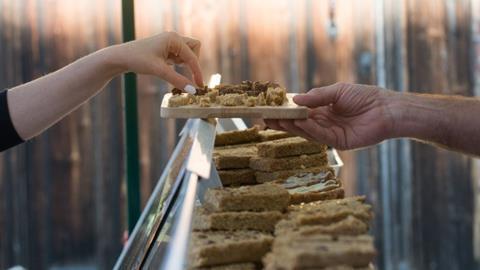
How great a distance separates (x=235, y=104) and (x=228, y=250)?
706 mm

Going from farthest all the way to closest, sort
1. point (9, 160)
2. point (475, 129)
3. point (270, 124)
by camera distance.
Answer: point (9, 160) → point (475, 129) → point (270, 124)

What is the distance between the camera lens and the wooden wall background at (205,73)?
4.21 metres

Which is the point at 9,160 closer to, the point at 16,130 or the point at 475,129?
the point at 16,130

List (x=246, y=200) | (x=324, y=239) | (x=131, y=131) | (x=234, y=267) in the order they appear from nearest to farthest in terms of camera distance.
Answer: (x=324, y=239) → (x=234, y=267) → (x=246, y=200) → (x=131, y=131)

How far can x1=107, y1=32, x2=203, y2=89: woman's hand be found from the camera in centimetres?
274

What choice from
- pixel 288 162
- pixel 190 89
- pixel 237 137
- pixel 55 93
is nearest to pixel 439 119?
pixel 288 162

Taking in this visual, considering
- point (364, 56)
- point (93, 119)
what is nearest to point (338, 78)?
point (364, 56)

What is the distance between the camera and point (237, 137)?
2.91 m

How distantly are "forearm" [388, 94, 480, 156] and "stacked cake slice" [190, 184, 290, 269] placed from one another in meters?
0.77

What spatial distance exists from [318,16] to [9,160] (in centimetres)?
173

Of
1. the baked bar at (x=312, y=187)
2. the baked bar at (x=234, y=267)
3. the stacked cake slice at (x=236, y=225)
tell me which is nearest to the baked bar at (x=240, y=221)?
the stacked cake slice at (x=236, y=225)

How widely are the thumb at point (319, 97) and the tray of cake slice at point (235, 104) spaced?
0.03m

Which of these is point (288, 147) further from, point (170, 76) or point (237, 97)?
point (170, 76)

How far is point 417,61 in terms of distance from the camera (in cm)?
431
